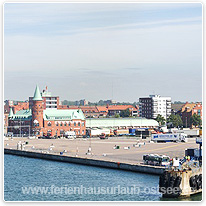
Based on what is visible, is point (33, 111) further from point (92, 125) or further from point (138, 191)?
point (138, 191)

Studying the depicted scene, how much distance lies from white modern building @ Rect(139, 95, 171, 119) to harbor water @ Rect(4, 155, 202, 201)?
411 feet

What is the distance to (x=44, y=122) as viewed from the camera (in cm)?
12744

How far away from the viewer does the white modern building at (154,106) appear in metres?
191

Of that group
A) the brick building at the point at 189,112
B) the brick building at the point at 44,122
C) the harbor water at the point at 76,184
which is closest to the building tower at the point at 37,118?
the brick building at the point at 44,122

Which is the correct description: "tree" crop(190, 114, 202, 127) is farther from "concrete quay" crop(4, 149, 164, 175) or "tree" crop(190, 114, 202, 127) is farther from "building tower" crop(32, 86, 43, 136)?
"concrete quay" crop(4, 149, 164, 175)

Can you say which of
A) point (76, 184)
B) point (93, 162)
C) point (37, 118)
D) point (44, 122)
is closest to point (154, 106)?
point (44, 122)

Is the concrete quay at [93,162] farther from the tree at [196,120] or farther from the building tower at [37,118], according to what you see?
the tree at [196,120]

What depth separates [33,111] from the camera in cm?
12750

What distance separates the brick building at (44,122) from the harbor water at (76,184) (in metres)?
60.0

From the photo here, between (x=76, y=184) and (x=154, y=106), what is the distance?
141636mm

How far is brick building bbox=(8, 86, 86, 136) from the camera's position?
126938 millimetres

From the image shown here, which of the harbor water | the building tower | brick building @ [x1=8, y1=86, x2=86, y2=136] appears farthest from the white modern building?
the harbor water

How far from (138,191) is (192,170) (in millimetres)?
4612

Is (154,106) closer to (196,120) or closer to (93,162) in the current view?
(196,120)
